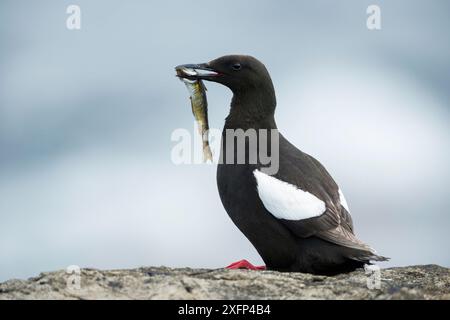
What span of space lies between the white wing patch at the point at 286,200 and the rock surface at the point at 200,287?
35.5 inches

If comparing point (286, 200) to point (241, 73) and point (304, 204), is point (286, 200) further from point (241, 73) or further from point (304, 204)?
point (241, 73)

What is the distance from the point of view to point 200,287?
599 cm

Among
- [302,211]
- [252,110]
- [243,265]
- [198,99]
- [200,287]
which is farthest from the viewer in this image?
[198,99]

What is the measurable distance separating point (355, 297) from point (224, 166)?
2.60 meters

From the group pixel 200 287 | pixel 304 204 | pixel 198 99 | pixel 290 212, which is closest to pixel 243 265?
pixel 290 212

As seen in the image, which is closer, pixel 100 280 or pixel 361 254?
pixel 100 280

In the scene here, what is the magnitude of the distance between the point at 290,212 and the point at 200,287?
182cm

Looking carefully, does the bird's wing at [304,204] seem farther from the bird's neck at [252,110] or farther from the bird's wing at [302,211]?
the bird's neck at [252,110]

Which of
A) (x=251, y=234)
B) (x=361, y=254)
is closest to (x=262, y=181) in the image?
(x=251, y=234)

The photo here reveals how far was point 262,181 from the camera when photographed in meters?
7.70

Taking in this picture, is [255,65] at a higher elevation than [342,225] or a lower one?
higher
